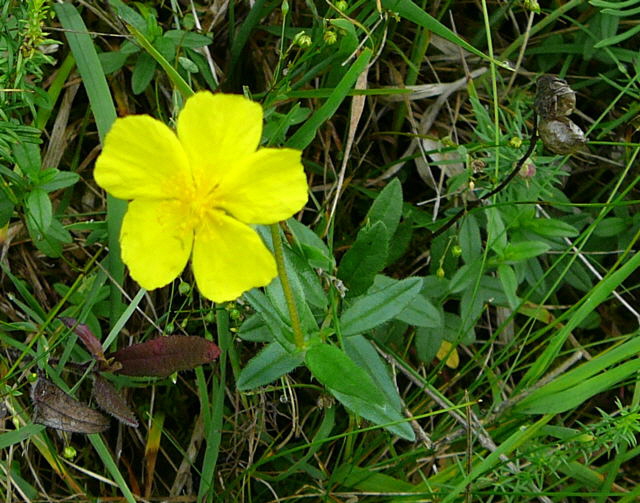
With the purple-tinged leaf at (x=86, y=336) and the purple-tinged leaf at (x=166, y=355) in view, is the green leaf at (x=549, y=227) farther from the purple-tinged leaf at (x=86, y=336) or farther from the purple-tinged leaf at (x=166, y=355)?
the purple-tinged leaf at (x=86, y=336)

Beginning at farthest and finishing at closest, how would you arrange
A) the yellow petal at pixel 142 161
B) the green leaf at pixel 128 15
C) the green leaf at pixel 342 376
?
1. the green leaf at pixel 128 15
2. the green leaf at pixel 342 376
3. the yellow petal at pixel 142 161

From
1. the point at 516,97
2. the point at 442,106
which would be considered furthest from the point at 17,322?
the point at 516,97

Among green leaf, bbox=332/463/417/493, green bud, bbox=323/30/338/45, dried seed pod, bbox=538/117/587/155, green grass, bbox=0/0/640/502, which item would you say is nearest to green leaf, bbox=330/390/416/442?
green grass, bbox=0/0/640/502

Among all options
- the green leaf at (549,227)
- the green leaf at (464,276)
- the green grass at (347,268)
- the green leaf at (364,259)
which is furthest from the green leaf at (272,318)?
the green leaf at (549,227)

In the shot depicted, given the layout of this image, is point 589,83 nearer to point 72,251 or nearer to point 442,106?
point 442,106

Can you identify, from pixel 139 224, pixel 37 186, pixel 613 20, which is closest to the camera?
pixel 139 224

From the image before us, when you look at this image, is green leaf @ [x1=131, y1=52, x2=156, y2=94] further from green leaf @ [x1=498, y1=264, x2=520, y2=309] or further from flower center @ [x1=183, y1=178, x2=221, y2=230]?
green leaf @ [x1=498, y1=264, x2=520, y2=309]

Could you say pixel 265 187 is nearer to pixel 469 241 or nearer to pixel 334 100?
pixel 334 100
